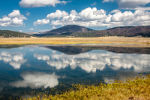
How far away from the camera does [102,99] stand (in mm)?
11688

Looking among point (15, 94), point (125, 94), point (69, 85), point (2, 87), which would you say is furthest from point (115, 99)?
point (2, 87)

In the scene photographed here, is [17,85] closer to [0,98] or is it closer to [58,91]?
[0,98]

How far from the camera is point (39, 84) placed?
1930cm

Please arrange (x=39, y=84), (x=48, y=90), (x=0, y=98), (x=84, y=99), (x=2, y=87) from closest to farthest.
→ (x=84, y=99) < (x=0, y=98) < (x=48, y=90) < (x=2, y=87) < (x=39, y=84)

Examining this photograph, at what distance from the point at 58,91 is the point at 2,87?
7376 millimetres

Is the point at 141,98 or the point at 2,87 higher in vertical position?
the point at 141,98

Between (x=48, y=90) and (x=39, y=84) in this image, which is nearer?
(x=48, y=90)

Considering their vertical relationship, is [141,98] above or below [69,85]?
above

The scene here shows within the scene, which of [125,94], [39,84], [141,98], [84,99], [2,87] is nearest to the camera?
[141,98]

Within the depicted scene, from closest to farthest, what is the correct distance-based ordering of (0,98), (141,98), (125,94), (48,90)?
(141,98), (125,94), (0,98), (48,90)

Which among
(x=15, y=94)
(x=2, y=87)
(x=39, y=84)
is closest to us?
(x=15, y=94)

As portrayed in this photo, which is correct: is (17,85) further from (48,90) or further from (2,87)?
(48,90)

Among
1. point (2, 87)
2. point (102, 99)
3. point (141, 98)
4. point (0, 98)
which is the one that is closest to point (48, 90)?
point (0, 98)

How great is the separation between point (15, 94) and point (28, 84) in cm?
369
